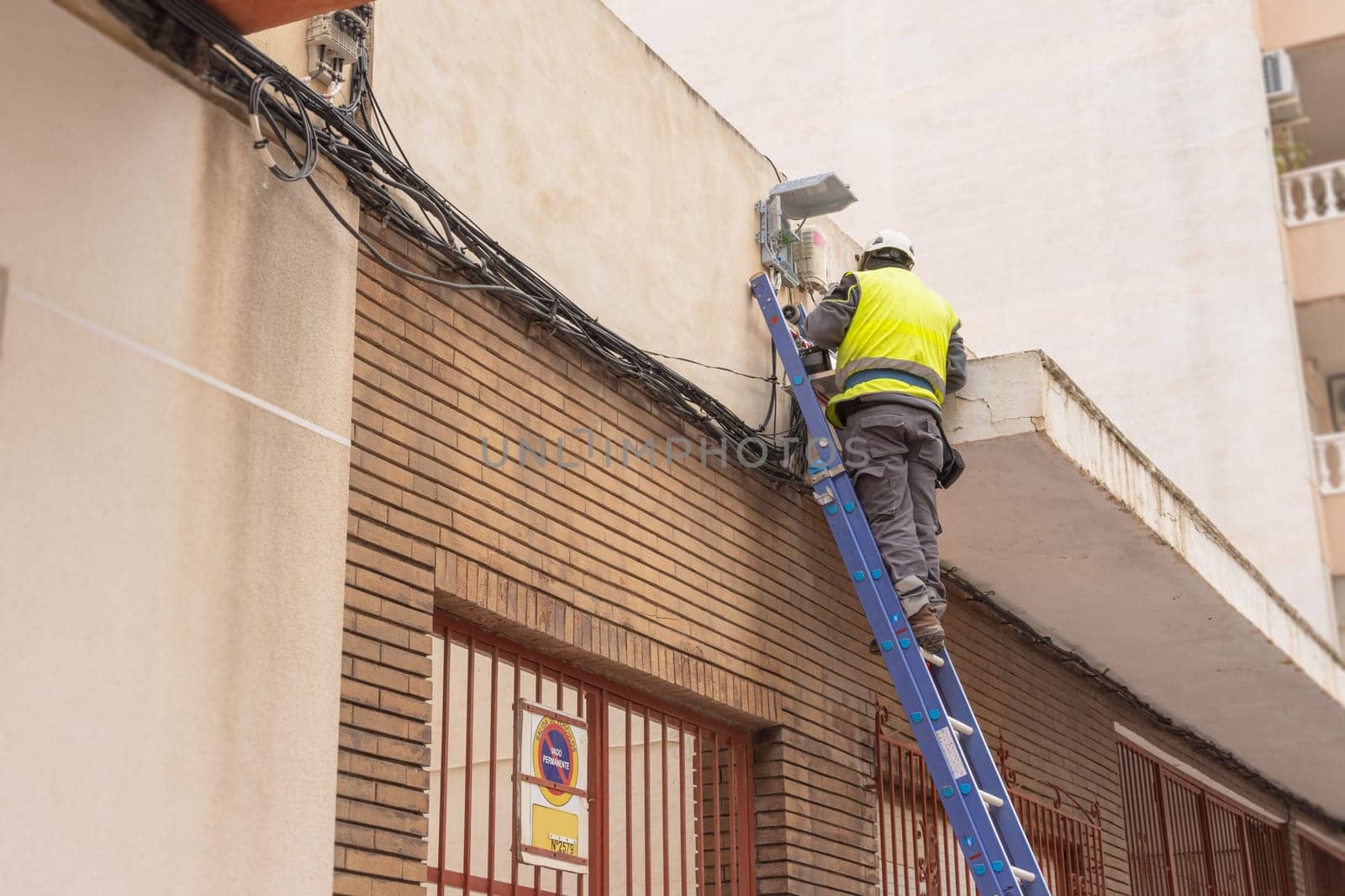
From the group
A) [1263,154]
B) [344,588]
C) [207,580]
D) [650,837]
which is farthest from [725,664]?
[1263,154]

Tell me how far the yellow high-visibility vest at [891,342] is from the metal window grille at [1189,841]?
17.0 ft

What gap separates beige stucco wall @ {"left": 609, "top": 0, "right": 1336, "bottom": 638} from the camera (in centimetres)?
1411

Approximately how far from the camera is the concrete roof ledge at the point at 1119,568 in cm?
742

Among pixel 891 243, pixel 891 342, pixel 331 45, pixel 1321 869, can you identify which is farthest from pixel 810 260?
pixel 1321 869

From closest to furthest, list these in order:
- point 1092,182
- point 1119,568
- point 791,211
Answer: point 791,211, point 1119,568, point 1092,182

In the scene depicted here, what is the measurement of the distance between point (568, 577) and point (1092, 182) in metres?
10.1

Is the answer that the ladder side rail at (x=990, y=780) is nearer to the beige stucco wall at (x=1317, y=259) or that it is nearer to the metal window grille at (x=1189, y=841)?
the metal window grille at (x=1189, y=841)

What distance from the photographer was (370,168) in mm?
5293

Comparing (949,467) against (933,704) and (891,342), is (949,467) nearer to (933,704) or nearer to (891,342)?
(891,342)

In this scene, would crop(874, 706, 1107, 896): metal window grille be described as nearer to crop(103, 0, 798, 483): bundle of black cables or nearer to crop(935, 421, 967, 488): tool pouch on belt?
crop(935, 421, 967, 488): tool pouch on belt

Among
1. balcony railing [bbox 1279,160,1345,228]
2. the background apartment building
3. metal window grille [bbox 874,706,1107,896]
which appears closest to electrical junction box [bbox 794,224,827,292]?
the background apartment building

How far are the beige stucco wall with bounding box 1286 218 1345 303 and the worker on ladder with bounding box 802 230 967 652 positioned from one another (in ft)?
29.7

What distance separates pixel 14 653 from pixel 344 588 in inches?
47.1

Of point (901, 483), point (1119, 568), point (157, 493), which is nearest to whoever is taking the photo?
point (157, 493)
